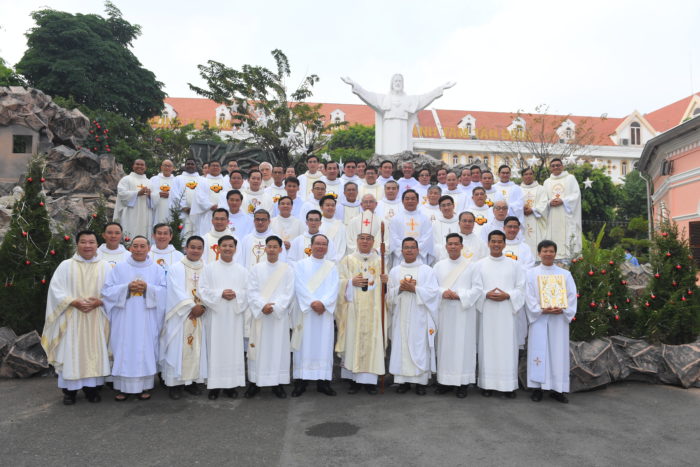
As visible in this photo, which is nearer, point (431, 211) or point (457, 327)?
point (457, 327)

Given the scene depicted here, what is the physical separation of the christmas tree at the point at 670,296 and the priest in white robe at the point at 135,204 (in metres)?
8.36

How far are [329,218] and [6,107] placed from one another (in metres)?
12.4

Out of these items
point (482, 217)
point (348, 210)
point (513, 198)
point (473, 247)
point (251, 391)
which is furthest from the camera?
point (513, 198)

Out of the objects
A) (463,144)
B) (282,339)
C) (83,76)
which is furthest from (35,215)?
(463,144)

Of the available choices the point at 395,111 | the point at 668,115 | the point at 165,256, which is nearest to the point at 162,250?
the point at 165,256

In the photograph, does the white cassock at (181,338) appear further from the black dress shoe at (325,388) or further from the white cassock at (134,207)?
the white cassock at (134,207)

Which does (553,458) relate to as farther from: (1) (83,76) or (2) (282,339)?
(1) (83,76)

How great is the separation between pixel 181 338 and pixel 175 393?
0.62 meters

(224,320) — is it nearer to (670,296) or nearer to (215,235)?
(215,235)

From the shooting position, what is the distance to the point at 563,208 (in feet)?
32.6

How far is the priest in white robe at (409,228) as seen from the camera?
8.46 m

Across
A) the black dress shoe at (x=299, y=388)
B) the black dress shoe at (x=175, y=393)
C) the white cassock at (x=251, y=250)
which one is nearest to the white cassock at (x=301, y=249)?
the white cassock at (x=251, y=250)

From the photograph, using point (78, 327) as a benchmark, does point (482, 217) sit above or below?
above

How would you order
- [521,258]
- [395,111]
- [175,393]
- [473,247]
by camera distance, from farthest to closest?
A: [395,111] → [473,247] → [521,258] → [175,393]
